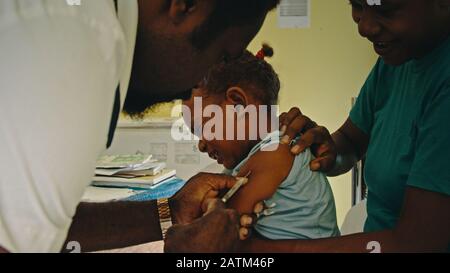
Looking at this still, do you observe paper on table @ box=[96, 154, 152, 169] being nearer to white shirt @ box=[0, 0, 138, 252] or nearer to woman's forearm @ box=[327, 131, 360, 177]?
white shirt @ box=[0, 0, 138, 252]

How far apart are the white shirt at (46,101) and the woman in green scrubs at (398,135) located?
376 millimetres

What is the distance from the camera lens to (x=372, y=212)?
87 cm

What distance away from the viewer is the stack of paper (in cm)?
88

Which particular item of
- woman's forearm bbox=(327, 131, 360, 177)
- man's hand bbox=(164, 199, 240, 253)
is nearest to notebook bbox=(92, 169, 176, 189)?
man's hand bbox=(164, 199, 240, 253)

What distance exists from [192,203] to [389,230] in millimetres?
384

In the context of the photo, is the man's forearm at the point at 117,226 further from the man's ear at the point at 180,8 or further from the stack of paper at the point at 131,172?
the man's ear at the point at 180,8

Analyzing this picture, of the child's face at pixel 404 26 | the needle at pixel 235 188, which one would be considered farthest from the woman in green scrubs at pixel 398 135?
the needle at pixel 235 188

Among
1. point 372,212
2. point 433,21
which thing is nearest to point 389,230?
point 372,212

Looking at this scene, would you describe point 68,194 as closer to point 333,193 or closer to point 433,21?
point 333,193

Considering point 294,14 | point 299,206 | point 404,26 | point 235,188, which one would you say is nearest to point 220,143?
point 235,188

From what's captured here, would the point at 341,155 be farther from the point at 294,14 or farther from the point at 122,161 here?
the point at 122,161

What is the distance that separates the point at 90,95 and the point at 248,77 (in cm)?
31

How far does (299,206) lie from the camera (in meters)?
0.87

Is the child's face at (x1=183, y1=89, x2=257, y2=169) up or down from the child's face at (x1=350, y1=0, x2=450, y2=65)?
down
